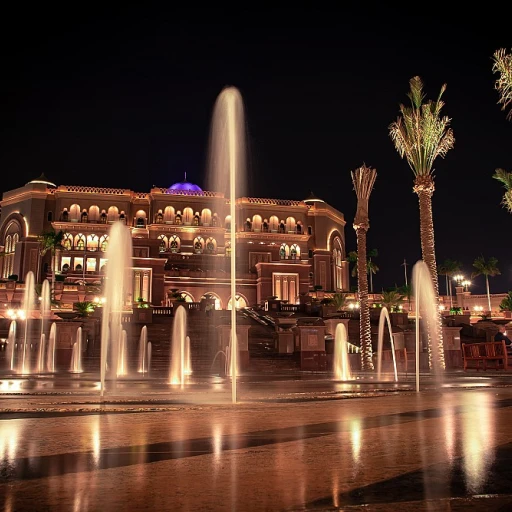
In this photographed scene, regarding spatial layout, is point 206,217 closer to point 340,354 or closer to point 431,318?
point 340,354

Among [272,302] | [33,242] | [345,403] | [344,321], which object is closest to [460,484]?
[345,403]

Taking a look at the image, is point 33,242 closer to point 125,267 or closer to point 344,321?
point 125,267

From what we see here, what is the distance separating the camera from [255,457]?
5.21m

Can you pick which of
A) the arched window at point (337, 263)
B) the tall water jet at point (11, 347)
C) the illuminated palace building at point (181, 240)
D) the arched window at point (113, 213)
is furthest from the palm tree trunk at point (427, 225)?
the arched window at point (113, 213)

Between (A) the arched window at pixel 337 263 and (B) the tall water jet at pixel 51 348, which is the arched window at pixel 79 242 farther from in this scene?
(B) the tall water jet at pixel 51 348

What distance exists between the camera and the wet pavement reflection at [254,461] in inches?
149

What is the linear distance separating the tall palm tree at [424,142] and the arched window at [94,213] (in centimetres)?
5281

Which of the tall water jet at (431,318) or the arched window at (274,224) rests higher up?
the arched window at (274,224)

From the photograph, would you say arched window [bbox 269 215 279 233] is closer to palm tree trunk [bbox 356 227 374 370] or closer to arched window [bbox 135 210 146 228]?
arched window [bbox 135 210 146 228]

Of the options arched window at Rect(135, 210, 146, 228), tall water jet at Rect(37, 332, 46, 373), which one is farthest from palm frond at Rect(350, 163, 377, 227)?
arched window at Rect(135, 210, 146, 228)

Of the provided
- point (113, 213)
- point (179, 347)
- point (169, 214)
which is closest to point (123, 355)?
point (179, 347)

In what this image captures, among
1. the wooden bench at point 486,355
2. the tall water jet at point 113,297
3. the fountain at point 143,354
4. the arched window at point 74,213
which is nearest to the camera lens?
the tall water jet at point 113,297

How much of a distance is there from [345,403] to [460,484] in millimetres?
6729

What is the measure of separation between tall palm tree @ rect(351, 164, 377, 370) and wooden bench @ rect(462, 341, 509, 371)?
14.8 feet
